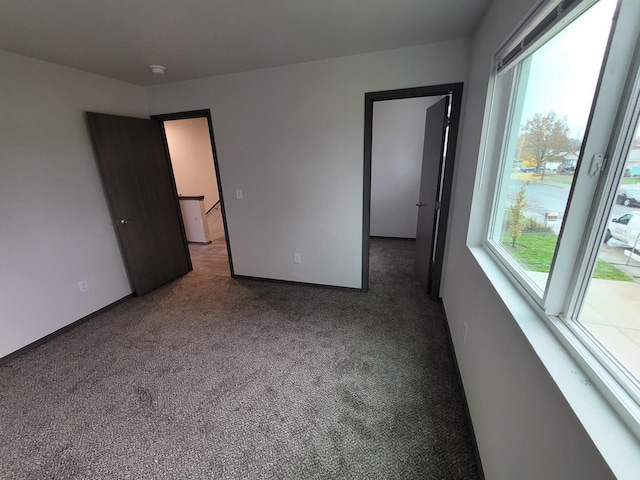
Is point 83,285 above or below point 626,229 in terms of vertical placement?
below

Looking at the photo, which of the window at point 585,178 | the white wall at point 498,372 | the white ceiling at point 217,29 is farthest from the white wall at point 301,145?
the window at point 585,178

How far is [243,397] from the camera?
167cm

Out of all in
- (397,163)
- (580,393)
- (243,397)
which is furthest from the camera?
(397,163)

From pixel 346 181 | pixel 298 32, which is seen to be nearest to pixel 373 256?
pixel 346 181

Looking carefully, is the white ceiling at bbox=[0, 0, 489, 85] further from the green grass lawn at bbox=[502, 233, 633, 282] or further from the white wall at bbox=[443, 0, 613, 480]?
the green grass lawn at bbox=[502, 233, 633, 282]

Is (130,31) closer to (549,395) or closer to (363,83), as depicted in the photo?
(363,83)

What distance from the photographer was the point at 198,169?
16.9 feet

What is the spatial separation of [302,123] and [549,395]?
260 centimetres

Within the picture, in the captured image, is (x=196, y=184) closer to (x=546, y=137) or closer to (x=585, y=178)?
(x=546, y=137)

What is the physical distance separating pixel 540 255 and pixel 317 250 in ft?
6.93

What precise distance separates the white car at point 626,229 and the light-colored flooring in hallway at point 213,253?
3.55 meters

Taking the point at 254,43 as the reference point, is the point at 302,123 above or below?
below

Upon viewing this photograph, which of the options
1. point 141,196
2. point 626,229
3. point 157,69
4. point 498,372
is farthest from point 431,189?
point 141,196

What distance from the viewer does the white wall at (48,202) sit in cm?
203
